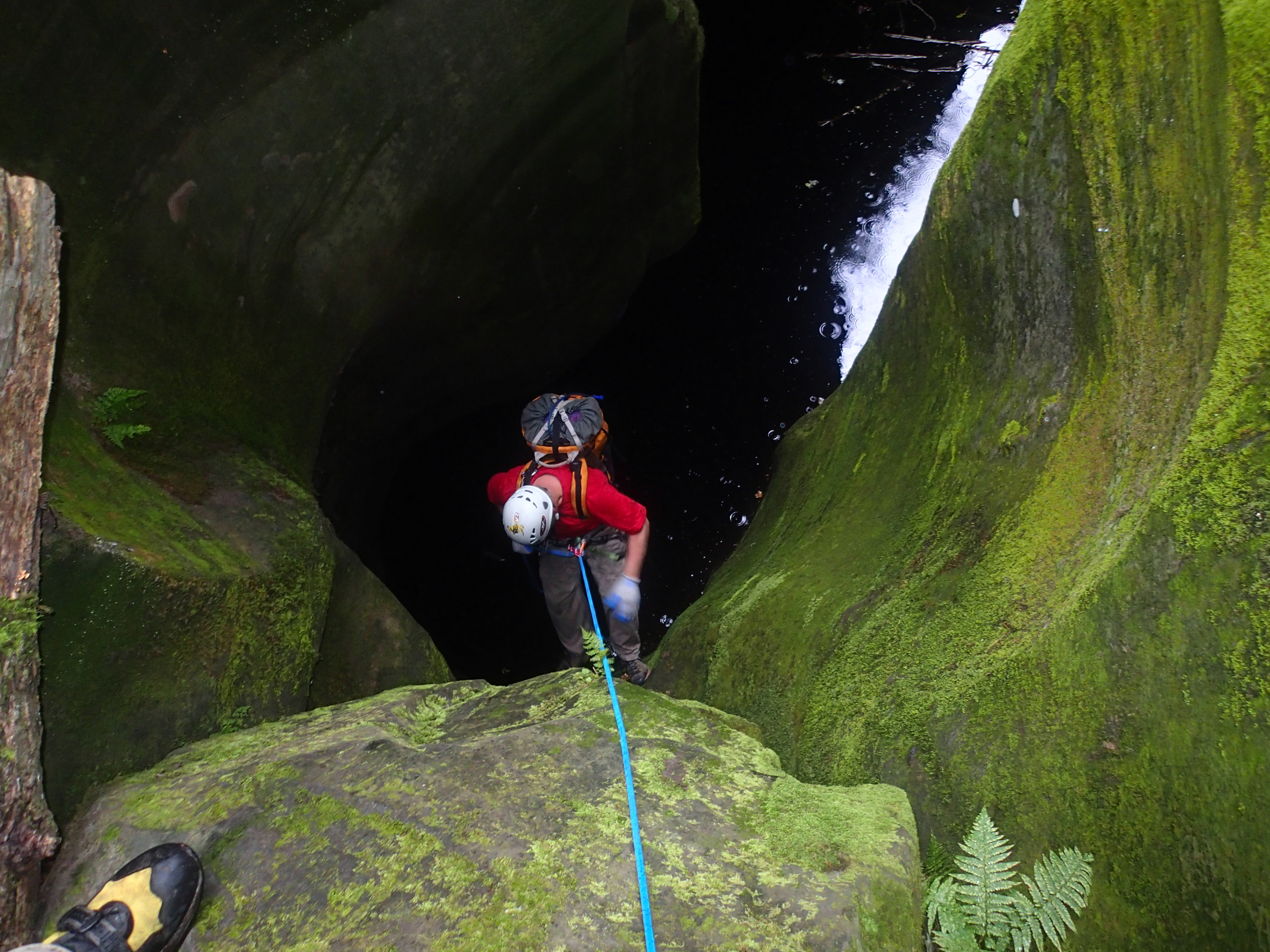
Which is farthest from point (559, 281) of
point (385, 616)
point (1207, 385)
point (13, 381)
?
point (1207, 385)

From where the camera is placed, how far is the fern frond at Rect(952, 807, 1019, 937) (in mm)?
1986

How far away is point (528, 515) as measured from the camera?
12.4 feet

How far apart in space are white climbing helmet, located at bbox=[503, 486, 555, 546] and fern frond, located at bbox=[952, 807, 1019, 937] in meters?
2.33

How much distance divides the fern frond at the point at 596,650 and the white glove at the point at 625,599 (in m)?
1.43

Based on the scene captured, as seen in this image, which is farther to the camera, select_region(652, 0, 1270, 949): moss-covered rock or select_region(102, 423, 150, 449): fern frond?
select_region(102, 423, 150, 449): fern frond

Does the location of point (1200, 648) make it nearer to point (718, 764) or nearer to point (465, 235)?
point (718, 764)

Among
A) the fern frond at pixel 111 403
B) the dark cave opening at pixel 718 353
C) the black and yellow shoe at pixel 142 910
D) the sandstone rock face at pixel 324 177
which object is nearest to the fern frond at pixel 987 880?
the black and yellow shoe at pixel 142 910

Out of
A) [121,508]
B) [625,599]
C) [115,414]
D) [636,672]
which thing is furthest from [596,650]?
[115,414]

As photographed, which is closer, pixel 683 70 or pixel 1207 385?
pixel 1207 385

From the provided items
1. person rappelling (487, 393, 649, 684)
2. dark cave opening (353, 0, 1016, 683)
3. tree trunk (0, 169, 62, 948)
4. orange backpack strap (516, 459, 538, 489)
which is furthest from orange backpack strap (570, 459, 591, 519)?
dark cave opening (353, 0, 1016, 683)

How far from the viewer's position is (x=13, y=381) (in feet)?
7.16

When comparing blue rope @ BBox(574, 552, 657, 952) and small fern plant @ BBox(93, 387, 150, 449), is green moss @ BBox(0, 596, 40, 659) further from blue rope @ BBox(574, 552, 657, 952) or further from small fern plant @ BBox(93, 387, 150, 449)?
blue rope @ BBox(574, 552, 657, 952)

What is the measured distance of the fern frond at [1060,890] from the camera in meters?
1.91

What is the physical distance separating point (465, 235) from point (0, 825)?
180 inches
